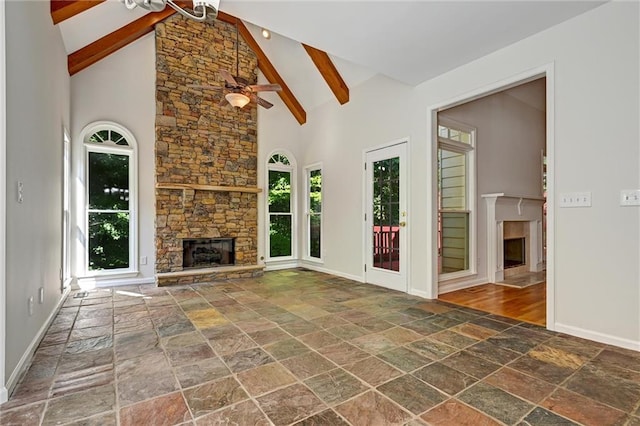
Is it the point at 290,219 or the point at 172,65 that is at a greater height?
the point at 172,65

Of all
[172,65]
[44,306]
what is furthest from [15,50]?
[172,65]

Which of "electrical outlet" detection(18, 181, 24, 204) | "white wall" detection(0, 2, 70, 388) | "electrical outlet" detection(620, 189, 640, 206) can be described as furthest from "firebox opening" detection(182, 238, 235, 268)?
"electrical outlet" detection(620, 189, 640, 206)

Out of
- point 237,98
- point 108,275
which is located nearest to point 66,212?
point 108,275

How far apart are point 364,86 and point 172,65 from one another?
323 centimetres

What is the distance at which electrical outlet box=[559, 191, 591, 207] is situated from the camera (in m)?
2.64

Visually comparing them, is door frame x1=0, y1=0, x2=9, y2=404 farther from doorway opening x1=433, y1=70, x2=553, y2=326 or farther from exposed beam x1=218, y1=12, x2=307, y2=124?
exposed beam x1=218, y1=12, x2=307, y2=124

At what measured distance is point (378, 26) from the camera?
9.42 feet

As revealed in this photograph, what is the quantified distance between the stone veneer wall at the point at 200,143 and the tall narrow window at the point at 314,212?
113 cm

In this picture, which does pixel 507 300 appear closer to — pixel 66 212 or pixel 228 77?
pixel 228 77

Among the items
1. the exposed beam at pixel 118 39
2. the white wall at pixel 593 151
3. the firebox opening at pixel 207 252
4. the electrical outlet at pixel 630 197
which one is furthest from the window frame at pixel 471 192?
the exposed beam at pixel 118 39

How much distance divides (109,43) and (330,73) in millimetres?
3306

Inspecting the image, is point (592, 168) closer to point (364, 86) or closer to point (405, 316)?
point (405, 316)

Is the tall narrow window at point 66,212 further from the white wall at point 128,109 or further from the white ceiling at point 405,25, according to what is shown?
the white ceiling at point 405,25

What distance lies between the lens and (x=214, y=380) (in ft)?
6.50
